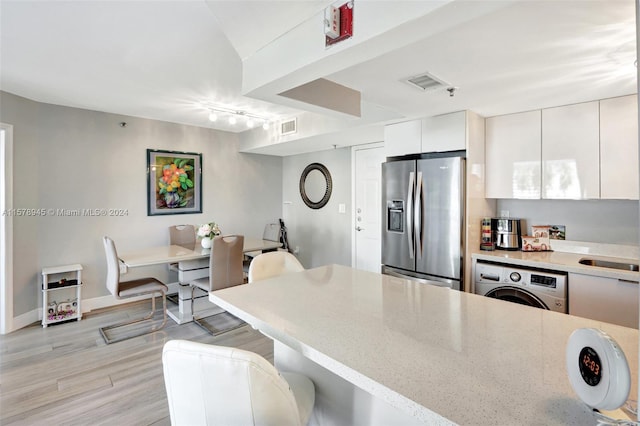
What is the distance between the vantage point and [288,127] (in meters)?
4.20

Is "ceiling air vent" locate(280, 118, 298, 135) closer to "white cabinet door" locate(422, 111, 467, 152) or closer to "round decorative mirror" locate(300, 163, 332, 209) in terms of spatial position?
"round decorative mirror" locate(300, 163, 332, 209)

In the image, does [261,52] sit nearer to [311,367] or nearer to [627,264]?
[311,367]

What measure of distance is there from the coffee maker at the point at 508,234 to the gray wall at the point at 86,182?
12.4ft

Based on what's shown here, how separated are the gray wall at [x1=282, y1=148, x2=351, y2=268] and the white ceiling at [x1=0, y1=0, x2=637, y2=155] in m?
1.86

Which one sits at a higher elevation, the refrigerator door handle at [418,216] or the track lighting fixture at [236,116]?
the track lighting fixture at [236,116]

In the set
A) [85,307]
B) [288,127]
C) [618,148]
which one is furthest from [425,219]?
[85,307]

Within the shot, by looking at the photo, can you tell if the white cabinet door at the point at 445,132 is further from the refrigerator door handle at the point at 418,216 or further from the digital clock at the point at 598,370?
the digital clock at the point at 598,370

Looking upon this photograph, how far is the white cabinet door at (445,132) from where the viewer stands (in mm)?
Answer: 2766

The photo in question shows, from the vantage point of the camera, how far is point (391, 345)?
3.30 ft

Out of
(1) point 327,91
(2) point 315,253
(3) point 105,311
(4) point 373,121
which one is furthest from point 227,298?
(2) point 315,253

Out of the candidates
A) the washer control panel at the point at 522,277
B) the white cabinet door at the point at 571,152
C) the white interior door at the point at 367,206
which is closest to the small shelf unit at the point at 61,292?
the white interior door at the point at 367,206

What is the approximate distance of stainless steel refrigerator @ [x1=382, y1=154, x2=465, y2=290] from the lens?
2775 mm

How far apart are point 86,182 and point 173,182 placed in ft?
3.23

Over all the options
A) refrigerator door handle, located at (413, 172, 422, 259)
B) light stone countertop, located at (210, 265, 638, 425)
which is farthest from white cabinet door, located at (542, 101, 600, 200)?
light stone countertop, located at (210, 265, 638, 425)
